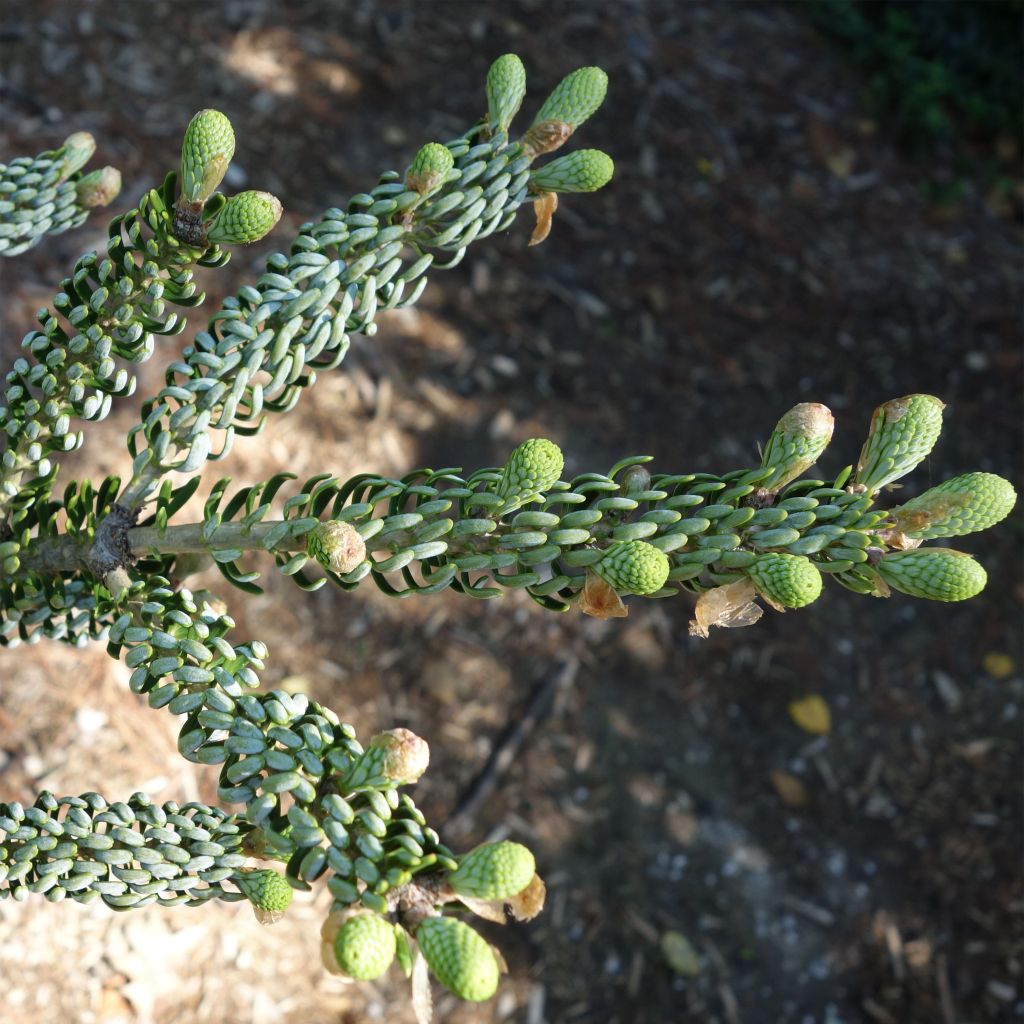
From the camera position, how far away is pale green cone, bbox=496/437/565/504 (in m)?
0.96

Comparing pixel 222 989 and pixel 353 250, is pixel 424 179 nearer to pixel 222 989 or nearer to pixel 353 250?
pixel 353 250

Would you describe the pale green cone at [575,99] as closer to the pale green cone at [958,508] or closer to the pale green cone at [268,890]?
the pale green cone at [958,508]

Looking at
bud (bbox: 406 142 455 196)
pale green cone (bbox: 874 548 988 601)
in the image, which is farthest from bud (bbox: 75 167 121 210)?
pale green cone (bbox: 874 548 988 601)

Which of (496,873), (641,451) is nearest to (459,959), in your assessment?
(496,873)

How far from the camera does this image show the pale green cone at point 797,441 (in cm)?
101

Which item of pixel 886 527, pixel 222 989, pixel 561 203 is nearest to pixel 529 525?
pixel 886 527

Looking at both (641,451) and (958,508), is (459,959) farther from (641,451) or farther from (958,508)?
(641,451)

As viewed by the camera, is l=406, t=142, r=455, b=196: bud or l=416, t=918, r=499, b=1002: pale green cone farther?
l=406, t=142, r=455, b=196: bud

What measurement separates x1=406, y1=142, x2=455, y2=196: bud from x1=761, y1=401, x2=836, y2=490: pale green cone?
18.1 inches

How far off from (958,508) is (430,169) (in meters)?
0.66

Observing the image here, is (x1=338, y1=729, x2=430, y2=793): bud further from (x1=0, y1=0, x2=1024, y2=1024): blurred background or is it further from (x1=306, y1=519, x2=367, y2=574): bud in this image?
(x1=0, y1=0, x2=1024, y2=1024): blurred background

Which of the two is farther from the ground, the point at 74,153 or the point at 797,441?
the point at 797,441

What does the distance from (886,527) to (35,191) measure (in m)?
1.18

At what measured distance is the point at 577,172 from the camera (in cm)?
115
